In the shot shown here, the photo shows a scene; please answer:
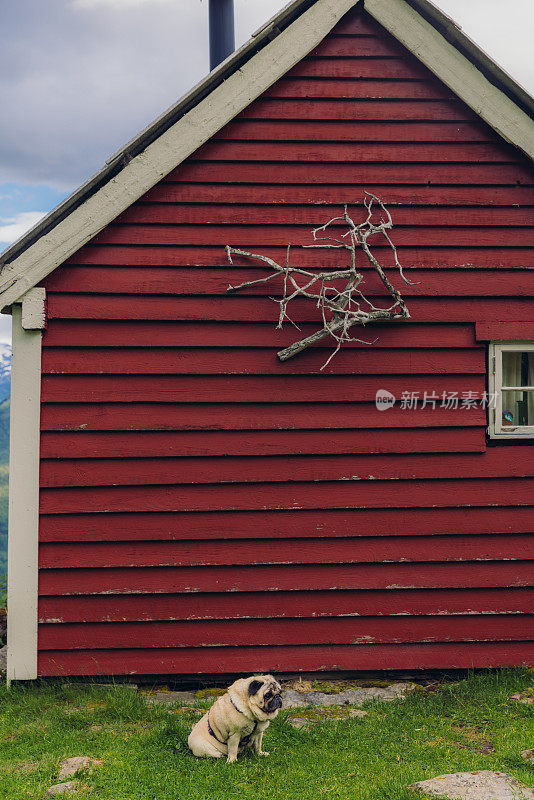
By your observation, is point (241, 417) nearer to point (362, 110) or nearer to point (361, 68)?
point (362, 110)

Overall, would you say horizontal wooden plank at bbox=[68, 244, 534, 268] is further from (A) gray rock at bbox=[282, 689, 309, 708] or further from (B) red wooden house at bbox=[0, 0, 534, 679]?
(A) gray rock at bbox=[282, 689, 309, 708]

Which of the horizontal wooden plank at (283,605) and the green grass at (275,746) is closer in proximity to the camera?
the green grass at (275,746)

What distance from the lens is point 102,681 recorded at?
5141mm

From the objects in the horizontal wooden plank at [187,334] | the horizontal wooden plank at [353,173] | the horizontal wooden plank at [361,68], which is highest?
the horizontal wooden plank at [361,68]

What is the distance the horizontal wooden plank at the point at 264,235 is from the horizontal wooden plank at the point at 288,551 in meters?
2.47

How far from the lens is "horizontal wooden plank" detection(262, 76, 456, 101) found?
5270mm

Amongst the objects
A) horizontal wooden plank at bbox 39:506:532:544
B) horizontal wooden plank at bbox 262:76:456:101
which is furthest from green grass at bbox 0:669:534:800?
horizontal wooden plank at bbox 262:76:456:101

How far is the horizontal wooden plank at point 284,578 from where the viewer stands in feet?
16.8

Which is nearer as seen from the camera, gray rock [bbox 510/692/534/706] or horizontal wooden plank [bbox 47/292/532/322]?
gray rock [bbox 510/692/534/706]

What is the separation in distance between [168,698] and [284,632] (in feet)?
3.46

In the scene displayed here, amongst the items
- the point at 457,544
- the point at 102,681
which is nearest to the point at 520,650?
the point at 457,544

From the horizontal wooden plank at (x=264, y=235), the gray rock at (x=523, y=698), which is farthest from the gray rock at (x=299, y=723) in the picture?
the horizontal wooden plank at (x=264, y=235)

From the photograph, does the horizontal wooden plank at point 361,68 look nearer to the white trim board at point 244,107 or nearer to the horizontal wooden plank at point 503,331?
the white trim board at point 244,107

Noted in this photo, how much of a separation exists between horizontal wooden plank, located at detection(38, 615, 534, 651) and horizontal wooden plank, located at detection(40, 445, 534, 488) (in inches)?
46.4
